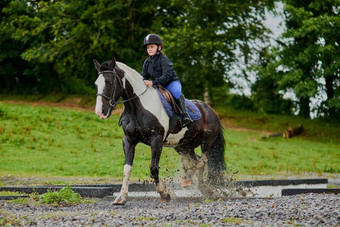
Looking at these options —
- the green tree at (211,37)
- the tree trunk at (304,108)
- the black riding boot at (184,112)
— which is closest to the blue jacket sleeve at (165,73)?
the black riding boot at (184,112)

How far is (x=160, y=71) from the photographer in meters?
10.2

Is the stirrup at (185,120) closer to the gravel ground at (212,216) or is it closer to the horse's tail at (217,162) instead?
the horse's tail at (217,162)

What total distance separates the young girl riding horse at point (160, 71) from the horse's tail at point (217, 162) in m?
1.55

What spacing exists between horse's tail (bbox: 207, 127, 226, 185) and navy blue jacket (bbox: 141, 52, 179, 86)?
7.30 ft

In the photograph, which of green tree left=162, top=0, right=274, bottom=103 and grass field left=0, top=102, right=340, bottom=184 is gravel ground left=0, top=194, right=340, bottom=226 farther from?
green tree left=162, top=0, right=274, bottom=103

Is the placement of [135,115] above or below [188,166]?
above

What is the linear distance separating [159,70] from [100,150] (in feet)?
35.7

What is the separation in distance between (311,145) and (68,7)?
61.7 feet

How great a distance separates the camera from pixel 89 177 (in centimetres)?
1495

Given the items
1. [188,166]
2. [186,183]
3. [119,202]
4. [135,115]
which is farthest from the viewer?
[188,166]

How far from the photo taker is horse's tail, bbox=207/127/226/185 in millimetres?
11547

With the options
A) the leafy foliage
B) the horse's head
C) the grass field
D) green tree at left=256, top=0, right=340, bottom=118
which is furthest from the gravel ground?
green tree at left=256, top=0, right=340, bottom=118

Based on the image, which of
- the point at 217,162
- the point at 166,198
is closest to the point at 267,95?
the point at 217,162

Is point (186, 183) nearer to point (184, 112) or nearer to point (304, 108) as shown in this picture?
point (184, 112)
